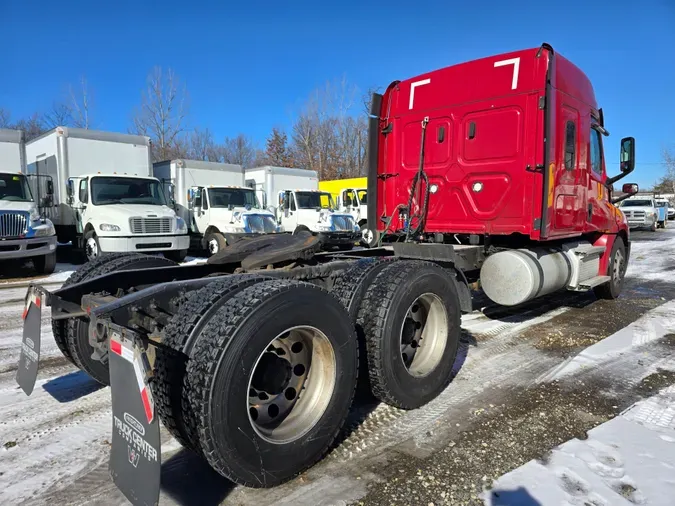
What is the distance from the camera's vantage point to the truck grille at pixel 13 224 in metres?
9.94

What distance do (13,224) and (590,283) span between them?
444 inches

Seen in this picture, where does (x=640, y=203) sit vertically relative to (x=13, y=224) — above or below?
above

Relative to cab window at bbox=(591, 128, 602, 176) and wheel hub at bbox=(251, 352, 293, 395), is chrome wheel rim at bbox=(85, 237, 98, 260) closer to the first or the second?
wheel hub at bbox=(251, 352, 293, 395)

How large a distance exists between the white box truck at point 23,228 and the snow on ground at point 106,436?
5.89 meters

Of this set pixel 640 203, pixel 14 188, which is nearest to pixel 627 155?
pixel 14 188

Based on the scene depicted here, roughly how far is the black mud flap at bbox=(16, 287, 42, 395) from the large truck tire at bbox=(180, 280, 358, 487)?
1242mm

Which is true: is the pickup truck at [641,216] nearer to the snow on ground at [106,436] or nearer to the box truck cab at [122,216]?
the box truck cab at [122,216]

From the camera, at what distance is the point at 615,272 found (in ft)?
24.5

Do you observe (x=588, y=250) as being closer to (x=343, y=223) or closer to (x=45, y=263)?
(x=343, y=223)

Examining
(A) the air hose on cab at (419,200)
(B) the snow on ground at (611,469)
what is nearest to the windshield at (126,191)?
(A) the air hose on cab at (419,200)

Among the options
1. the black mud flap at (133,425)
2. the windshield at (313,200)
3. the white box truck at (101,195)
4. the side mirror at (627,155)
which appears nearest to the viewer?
the black mud flap at (133,425)

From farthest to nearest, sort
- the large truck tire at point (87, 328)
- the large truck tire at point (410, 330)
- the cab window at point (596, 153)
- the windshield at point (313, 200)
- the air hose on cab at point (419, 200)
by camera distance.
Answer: the windshield at point (313, 200), the cab window at point (596, 153), the air hose on cab at point (419, 200), the large truck tire at point (87, 328), the large truck tire at point (410, 330)

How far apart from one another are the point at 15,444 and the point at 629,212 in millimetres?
31267

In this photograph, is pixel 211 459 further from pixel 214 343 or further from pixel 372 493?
pixel 372 493
